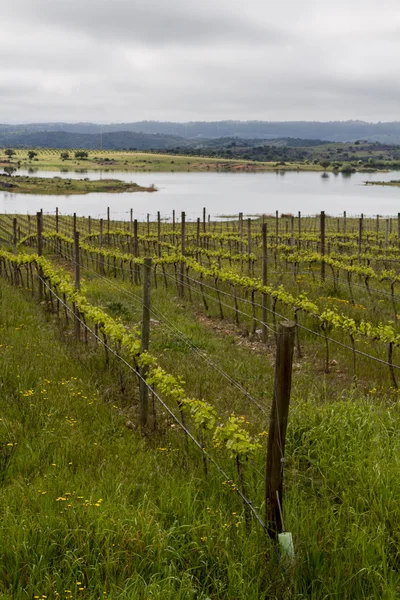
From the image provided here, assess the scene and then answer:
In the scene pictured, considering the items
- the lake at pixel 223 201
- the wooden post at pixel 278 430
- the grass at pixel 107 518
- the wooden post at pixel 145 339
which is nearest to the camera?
the grass at pixel 107 518

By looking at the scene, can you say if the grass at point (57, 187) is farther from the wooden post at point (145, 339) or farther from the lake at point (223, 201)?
the wooden post at point (145, 339)

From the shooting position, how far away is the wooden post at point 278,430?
399 centimetres

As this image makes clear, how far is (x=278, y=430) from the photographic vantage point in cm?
416

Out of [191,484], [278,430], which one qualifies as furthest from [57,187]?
[278,430]

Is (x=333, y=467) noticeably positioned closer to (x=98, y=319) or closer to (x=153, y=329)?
(x=98, y=319)

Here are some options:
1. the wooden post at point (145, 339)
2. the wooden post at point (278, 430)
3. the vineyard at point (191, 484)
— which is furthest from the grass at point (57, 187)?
the wooden post at point (278, 430)

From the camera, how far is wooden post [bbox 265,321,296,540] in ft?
13.1

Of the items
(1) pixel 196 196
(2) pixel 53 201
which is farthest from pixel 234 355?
(1) pixel 196 196

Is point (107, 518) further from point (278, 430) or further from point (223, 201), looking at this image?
point (223, 201)

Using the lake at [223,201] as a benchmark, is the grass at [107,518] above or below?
below

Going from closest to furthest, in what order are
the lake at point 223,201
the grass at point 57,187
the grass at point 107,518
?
the grass at point 107,518 → the lake at point 223,201 → the grass at point 57,187

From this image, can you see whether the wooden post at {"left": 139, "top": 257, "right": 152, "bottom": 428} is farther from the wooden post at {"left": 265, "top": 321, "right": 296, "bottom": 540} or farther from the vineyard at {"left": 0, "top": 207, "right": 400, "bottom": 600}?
the wooden post at {"left": 265, "top": 321, "right": 296, "bottom": 540}

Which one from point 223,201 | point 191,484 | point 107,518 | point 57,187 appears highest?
point 57,187

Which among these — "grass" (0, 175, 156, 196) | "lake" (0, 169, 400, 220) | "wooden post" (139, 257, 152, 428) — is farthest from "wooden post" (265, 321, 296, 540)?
"grass" (0, 175, 156, 196)
